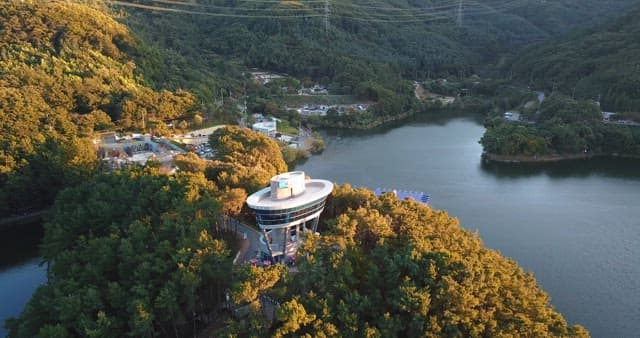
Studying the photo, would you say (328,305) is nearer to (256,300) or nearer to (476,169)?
(256,300)

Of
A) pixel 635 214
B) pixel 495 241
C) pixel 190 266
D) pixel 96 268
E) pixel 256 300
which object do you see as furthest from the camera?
pixel 635 214

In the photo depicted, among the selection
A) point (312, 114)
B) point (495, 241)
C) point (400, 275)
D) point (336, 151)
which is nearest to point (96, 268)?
point (400, 275)

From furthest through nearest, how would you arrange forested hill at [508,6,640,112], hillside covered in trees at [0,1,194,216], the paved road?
forested hill at [508,6,640,112]
hillside covered in trees at [0,1,194,216]
the paved road

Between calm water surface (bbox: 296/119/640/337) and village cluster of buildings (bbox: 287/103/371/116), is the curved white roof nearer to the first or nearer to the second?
calm water surface (bbox: 296/119/640/337)

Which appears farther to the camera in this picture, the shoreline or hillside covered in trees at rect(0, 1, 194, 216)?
the shoreline

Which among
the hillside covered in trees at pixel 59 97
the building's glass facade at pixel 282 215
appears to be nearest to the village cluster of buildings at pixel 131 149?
the hillside covered in trees at pixel 59 97

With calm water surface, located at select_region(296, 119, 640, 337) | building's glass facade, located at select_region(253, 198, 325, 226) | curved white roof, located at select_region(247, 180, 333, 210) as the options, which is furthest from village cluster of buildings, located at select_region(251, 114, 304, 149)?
building's glass facade, located at select_region(253, 198, 325, 226)
